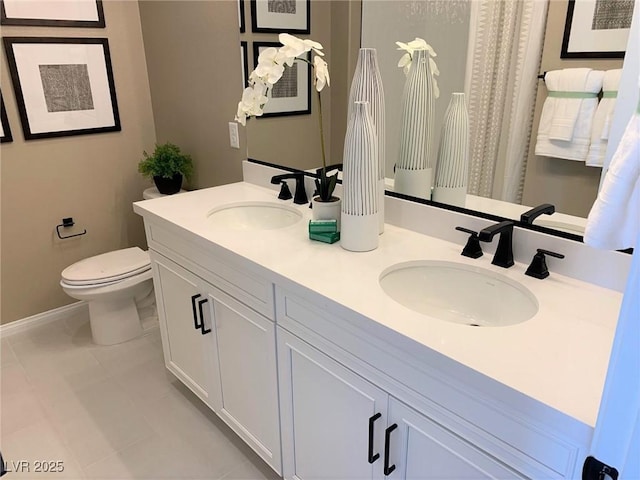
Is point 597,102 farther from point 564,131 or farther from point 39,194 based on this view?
point 39,194

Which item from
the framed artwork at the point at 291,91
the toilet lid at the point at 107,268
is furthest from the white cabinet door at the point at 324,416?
the toilet lid at the point at 107,268

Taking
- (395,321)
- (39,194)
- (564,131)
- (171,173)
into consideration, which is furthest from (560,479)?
(39,194)

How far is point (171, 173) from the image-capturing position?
2.55m

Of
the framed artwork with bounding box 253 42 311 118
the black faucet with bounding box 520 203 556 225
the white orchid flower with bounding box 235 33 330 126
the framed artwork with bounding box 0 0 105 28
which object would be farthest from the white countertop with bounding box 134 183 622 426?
the framed artwork with bounding box 0 0 105 28

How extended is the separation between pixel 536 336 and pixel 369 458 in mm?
506

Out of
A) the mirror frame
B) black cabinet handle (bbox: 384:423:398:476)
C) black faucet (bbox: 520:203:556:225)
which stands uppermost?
black faucet (bbox: 520:203:556:225)

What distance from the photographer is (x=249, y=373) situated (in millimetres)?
1559

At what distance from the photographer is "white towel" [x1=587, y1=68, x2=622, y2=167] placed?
3.62 ft

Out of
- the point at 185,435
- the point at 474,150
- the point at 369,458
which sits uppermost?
the point at 474,150

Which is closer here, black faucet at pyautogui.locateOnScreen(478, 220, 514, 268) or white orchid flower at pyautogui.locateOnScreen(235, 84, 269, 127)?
black faucet at pyautogui.locateOnScreen(478, 220, 514, 268)

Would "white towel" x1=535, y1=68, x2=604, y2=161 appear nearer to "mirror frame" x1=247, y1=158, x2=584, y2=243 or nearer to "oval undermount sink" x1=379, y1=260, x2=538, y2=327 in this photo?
"mirror frame" x1=247, y1=158, x2=584, y2=243

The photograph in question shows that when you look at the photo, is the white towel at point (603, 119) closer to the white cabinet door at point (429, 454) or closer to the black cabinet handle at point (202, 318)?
the white cabinet door at point (429, 454)

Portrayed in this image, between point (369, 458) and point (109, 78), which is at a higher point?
point (109, 78)

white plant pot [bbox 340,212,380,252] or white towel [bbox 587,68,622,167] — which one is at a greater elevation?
white towel [bbox 587,68,622,167]
